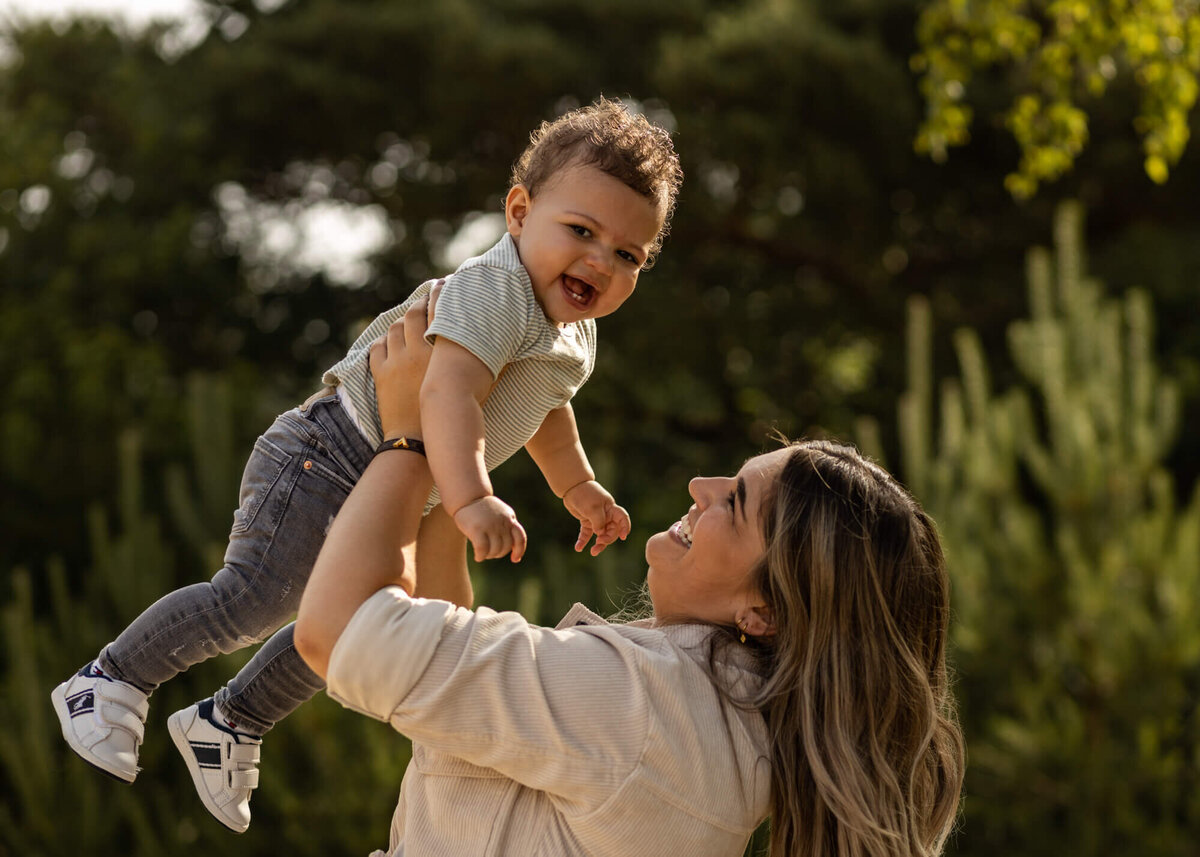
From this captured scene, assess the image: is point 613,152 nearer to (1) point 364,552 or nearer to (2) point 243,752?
(1) point 364,552

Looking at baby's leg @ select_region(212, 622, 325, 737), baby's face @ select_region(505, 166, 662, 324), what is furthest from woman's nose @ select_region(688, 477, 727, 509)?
baby's leg @ select_region(212, 622, 325, 737)

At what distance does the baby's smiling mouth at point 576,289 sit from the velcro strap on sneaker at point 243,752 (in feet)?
2.71

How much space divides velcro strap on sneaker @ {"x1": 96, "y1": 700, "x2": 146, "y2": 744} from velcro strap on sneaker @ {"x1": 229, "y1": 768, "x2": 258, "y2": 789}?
147 mm

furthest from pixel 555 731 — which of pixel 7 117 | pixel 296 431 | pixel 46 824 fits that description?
pixel 7 117

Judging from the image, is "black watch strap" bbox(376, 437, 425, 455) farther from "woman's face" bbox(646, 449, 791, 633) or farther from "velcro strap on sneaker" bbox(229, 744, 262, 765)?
"velcro strap on sneaker" bbox(229, 744, 262, 765)

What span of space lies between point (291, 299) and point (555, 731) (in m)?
9.49

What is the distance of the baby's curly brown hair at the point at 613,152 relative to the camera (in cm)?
198

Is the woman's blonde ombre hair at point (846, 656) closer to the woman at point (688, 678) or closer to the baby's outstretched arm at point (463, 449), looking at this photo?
the woman at point (688, 678)

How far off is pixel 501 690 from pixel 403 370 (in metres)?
0.50

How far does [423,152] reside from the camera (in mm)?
10406

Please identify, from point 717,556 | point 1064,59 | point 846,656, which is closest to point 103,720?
point 717,556

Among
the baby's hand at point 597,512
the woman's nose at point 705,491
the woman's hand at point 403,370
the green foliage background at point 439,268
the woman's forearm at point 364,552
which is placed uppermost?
the woman's hand at point 403,370

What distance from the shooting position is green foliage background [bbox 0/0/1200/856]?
26.9 ft

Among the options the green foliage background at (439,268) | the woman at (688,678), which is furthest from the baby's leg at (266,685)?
the green foliage background at (439,268)
